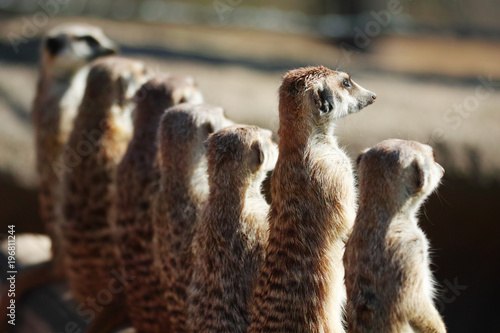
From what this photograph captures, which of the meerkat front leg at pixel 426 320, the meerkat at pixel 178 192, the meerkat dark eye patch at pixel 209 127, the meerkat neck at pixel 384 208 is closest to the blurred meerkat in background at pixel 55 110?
the meerkat at pixel 178 192

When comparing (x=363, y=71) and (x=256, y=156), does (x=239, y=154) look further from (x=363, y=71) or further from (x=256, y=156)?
(x=363, y=71)

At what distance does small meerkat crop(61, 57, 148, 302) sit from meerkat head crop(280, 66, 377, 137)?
3.89 ft

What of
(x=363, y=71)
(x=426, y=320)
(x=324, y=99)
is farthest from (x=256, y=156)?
(x=363, y=71)

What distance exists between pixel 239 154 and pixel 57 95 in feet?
6.12

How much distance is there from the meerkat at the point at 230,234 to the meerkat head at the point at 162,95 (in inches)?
30.4

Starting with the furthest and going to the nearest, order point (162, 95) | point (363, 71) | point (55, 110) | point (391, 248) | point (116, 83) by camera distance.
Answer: point (363, 71), point (55, 110), point (116, 83), point (162, 95), point (391, 248)

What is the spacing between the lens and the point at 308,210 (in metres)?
1.81

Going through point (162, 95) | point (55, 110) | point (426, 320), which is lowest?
point (426, 320)

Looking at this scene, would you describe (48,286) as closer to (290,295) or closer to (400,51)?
(290,295)

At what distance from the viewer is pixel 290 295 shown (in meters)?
1.72

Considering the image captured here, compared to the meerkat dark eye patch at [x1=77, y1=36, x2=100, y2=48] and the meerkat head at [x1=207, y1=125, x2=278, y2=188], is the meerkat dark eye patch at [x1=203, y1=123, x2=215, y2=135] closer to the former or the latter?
the meerkat head at [x1=207, y1=125, x2=278, y2=188]

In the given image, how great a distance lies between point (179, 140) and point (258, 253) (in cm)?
58

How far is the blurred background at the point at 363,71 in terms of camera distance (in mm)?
4508

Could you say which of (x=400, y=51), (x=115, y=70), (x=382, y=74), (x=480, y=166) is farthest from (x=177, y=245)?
(x=400, y=51)
